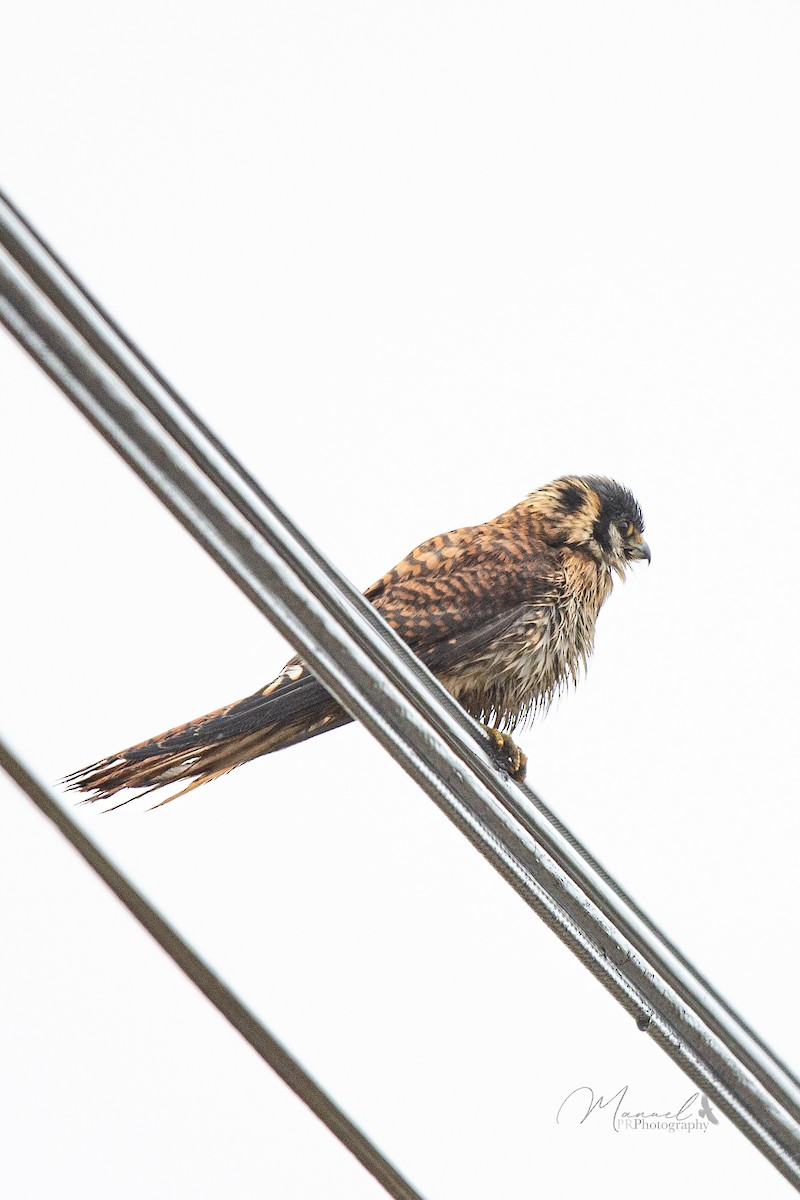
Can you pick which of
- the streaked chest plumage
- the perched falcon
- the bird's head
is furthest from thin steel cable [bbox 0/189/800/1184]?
the bird's head

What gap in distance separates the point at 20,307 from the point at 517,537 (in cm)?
276

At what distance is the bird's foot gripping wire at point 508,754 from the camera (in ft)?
10.7

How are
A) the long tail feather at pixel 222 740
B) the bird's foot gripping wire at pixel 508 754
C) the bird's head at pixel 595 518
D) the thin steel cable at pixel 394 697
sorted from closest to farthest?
the thin steel cable at pixel 394 697
the long tail feather at pixel 222 740
the bird's foot gripping wire at pixel 508 754
the bird's head at pixel 595 518

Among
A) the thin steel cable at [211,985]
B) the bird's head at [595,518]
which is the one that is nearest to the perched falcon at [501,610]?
the bird's head at [595,518]

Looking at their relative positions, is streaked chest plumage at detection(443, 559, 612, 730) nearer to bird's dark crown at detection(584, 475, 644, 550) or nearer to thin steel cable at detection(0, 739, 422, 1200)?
bird's dark crown at detection(584, 475, 644, 550)

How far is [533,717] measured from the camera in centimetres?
393

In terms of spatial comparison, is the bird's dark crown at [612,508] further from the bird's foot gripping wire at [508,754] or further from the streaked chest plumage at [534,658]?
the bird's foot gripping wire at [508,754]

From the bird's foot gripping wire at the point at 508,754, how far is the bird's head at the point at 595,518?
36.5 inches

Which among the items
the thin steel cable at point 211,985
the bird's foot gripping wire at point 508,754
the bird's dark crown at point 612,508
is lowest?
the bird's foot gripping wire at point 508,754

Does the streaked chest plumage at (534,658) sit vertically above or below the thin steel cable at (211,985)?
below

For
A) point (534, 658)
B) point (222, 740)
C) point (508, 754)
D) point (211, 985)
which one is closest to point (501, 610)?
point (534, 658)

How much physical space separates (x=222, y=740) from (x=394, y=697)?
1485mm

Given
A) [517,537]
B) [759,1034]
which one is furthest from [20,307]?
[517,537]

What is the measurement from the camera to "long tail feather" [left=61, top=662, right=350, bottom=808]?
104 inches
